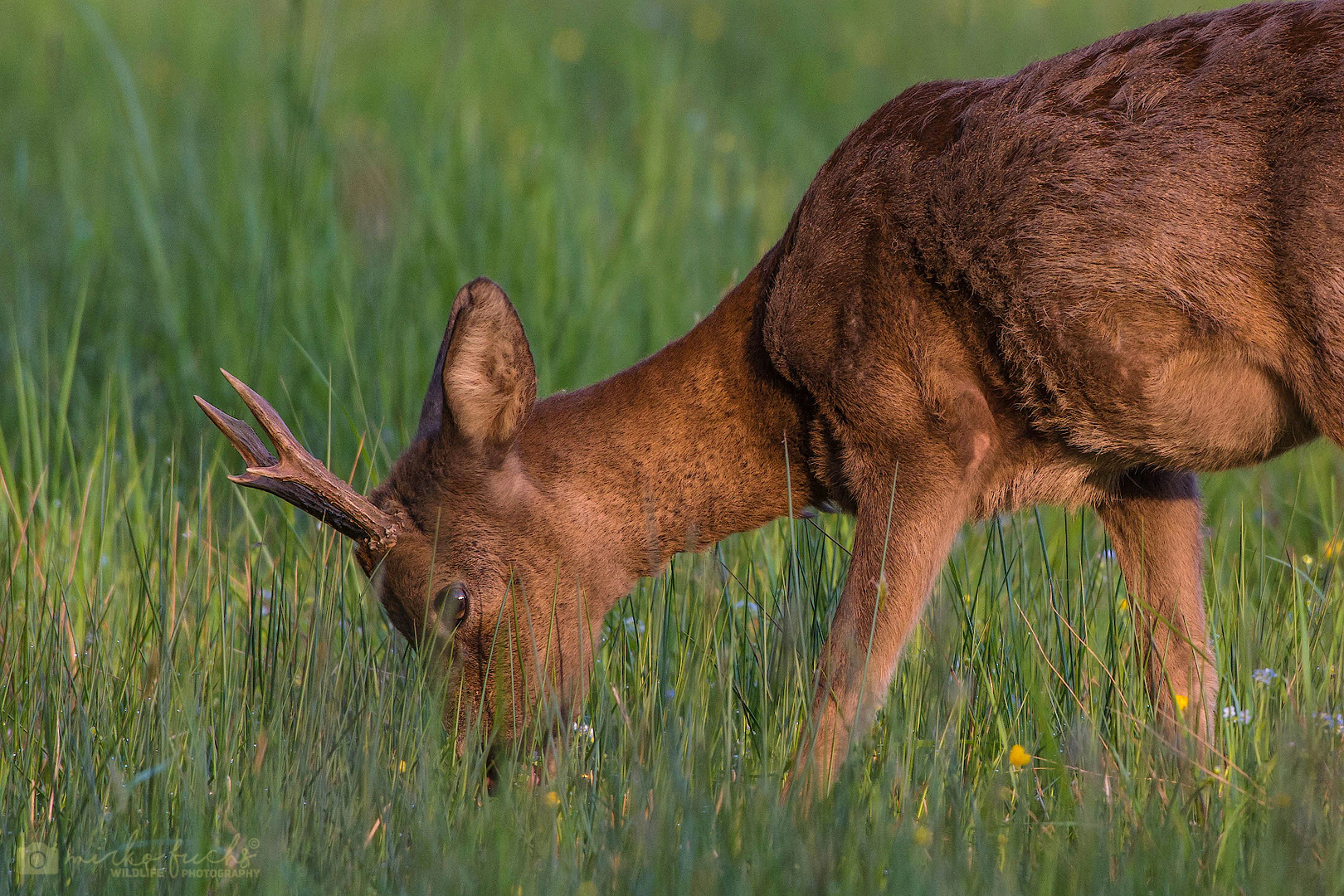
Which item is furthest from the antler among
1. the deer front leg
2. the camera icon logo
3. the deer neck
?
the deer front leg

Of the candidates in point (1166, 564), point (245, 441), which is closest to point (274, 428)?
point (245, 441)

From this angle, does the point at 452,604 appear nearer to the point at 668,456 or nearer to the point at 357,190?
the point at 668,456

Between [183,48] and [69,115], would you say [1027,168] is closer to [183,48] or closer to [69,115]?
[69,115]

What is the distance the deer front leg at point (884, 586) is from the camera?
11.1 ft

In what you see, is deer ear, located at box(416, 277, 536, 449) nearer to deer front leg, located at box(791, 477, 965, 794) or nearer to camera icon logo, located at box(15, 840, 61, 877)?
deer front leg, located at box(791, 477, 965, 794)

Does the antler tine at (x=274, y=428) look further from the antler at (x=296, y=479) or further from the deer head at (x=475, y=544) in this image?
the deer head at (x=475, y=544)

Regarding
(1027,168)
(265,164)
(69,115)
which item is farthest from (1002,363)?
(69,115)

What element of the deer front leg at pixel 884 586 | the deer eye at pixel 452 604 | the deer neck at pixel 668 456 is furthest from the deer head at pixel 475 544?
the deer front leg at pixel 884 586

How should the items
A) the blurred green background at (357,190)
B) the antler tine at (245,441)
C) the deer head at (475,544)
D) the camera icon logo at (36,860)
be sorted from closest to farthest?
the camera icon logo at (36,860) → the antler tine at (245,441) → the deer head at (475,544) → the blurred green background at (357,190)

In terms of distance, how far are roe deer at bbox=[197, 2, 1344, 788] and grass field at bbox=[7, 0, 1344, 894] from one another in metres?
0.18

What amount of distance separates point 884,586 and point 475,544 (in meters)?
1.09

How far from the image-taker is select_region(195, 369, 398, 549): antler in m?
3.47

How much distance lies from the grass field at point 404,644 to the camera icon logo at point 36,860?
4 cm

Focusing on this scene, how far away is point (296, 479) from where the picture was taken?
350cm
